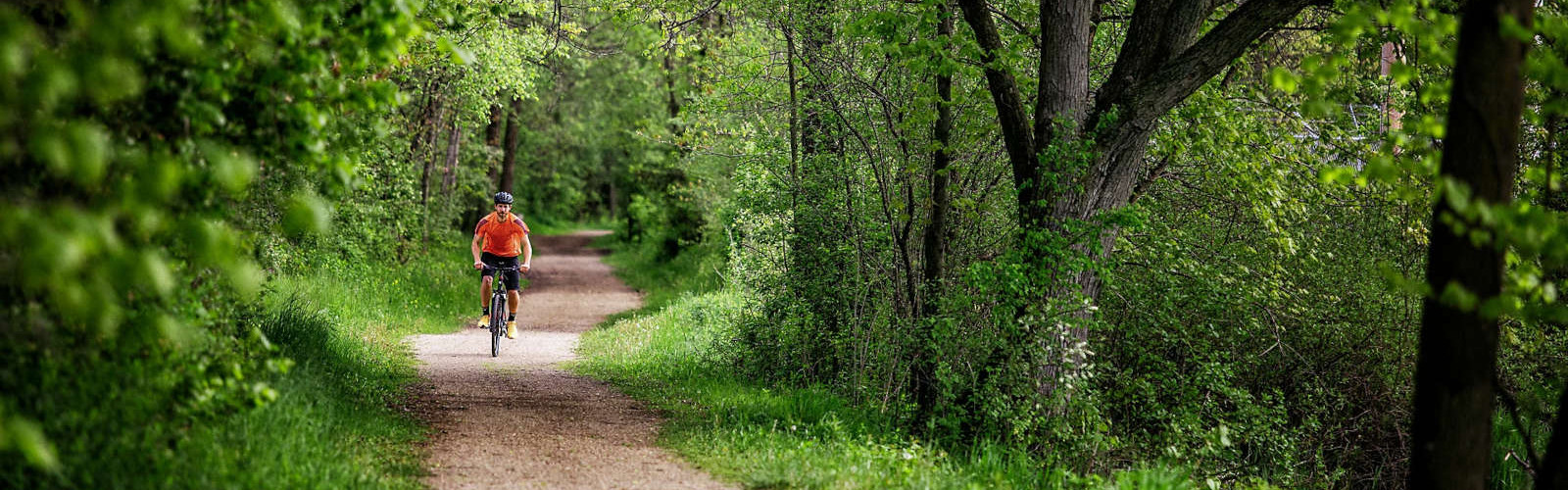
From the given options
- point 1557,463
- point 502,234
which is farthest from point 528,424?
point 1557,463

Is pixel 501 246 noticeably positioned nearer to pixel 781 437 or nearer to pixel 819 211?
pixel 819 211

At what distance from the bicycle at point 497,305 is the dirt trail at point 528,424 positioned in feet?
0.71

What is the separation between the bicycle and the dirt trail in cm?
22

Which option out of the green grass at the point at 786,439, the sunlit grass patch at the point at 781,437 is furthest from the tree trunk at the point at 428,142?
the sunlit grass patch at the point at 781,437

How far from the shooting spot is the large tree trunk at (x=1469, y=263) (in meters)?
4.66

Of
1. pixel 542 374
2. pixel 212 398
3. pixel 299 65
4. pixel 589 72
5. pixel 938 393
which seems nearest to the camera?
pixel 299 65

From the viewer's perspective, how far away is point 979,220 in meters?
9.81

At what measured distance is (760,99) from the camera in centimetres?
1112

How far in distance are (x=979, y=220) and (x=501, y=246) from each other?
6.12m

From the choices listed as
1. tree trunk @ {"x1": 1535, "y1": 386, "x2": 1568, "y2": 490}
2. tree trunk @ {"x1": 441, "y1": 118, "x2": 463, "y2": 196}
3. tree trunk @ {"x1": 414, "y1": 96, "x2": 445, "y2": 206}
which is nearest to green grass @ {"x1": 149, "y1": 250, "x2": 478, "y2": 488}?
tree trunk @ {"x1": 1535, "y1": 386, "x2": 1568, "y2": 490}

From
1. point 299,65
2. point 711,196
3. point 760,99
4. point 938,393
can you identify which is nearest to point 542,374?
point 760,99

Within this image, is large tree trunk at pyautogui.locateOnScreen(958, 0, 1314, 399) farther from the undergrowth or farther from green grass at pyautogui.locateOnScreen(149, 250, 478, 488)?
the undergrowth

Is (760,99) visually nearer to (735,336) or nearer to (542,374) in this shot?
(735,336)

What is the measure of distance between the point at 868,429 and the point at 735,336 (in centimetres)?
369
